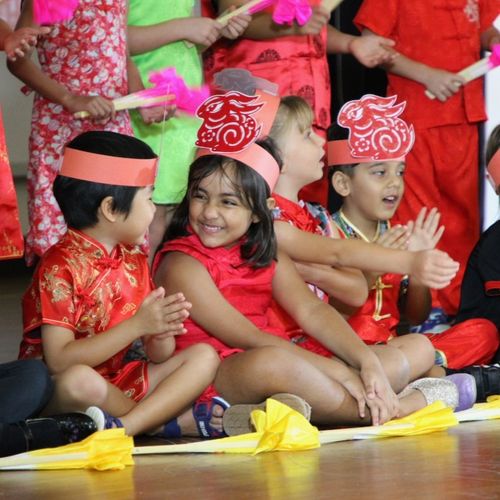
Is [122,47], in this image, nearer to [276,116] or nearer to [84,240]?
[276,116]

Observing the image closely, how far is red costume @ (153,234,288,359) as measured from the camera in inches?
105

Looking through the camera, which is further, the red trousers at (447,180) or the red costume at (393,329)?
the red trousers at (447,180)

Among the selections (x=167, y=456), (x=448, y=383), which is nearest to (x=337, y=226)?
(x=448, y=383)

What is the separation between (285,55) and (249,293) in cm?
86

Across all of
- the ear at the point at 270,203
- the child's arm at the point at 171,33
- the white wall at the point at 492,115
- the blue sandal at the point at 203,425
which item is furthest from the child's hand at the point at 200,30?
the white wall at the point at 492,115

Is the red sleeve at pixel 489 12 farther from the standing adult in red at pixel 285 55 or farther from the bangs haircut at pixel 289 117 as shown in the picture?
the bangs haircut at pixel 289 117

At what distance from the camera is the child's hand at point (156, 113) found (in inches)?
124

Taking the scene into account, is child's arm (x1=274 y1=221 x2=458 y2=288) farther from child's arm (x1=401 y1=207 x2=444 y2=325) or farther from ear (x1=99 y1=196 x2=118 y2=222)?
ear (x1=99 y1=196 x2=118 y2=222)

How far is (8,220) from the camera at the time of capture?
8.39 ft

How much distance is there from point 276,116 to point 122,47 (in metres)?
0.44

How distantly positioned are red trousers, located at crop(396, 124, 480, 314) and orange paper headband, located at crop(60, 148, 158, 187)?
136cm

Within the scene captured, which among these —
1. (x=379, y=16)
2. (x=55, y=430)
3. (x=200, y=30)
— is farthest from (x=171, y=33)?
(x=55, y=430)

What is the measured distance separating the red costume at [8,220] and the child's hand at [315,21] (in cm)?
107

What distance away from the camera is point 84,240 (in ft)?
8.34
